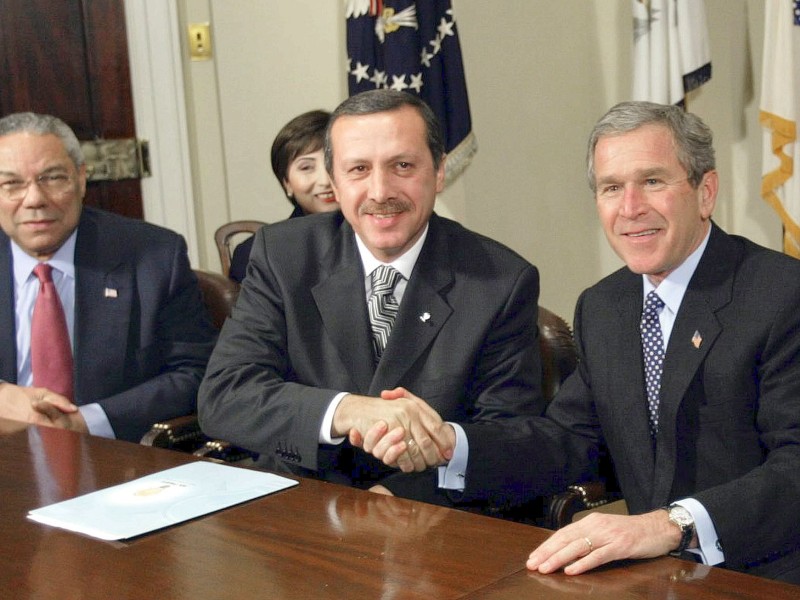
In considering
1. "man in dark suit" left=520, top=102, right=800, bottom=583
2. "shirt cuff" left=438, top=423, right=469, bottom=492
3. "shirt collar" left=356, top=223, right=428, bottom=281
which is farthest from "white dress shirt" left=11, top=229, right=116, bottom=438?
"man in dark suit" left=520, top=102, right=800, bottom=583

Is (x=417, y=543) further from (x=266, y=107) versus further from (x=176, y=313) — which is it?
(x=266, y=107)

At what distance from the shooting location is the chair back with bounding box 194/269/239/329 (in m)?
3.32

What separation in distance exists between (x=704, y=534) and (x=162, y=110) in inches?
146

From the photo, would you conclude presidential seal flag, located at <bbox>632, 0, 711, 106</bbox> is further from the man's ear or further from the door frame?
the man's ear

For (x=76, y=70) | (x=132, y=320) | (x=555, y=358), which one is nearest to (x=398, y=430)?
(x=555, y=358)

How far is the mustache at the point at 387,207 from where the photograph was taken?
2.52 meters

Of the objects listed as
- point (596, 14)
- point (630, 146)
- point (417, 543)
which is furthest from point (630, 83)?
point (417, 543)

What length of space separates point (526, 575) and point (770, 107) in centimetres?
366

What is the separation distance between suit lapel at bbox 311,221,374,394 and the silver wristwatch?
2.97ft

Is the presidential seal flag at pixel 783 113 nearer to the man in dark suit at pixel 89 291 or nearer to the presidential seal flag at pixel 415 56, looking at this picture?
the presidential seal flag at pixel 415 56

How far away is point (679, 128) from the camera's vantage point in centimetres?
213

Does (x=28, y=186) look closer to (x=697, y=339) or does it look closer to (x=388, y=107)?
(x=388, y=107)

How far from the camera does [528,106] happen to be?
5.46 metres

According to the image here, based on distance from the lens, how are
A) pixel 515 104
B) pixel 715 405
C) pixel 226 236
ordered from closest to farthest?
1. pixel 715 405
2. pixel 226 236
3. pixel 515 104
